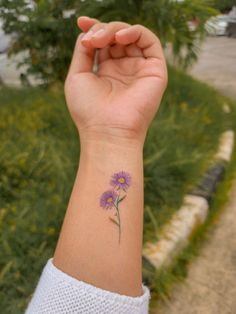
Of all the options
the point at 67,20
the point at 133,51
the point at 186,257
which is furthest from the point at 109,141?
the point at 67,20

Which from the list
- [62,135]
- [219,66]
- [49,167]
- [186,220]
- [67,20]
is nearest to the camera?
[186,220]

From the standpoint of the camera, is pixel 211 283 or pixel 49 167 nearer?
pixel 211 283

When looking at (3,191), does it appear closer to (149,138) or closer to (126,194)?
(149,138)

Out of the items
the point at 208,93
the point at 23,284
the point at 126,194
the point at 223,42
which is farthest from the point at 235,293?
the point at 223,42

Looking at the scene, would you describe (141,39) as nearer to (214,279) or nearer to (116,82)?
(116,82)

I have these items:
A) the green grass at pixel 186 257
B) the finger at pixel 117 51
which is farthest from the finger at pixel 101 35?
the green grass at pixel 186 257

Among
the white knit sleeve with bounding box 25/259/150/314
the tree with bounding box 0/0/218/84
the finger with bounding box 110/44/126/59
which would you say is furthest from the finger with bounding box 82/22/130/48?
the tree with bounding box 0/0/218/84

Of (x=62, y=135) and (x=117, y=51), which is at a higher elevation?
(x=117, y=51)

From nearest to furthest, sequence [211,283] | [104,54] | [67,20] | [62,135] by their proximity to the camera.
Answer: [104,54] < [211,283] < [62,135] < [67,20]
